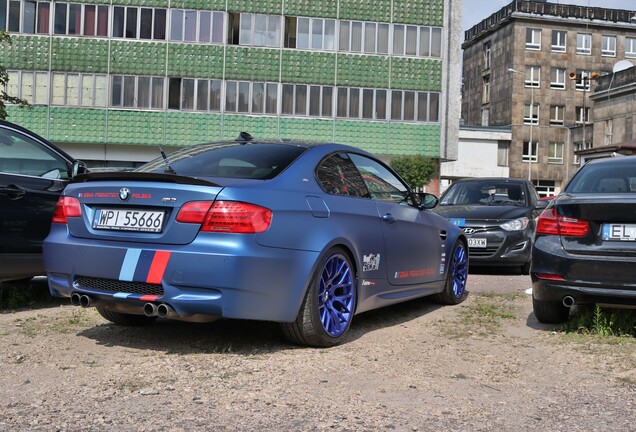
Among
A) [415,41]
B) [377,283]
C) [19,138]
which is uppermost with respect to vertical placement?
[415,41]

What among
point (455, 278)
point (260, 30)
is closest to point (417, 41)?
point (260, 30)

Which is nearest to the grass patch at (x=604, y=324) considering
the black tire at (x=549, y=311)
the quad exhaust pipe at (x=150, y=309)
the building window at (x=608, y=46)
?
the black tire at (x=549, y=311)

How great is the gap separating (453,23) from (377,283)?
37512 millimetres

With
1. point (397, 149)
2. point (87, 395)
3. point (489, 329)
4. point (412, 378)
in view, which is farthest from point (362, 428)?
point (397, 149)

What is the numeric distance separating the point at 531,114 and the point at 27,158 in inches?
2415

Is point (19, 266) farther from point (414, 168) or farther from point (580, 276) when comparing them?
point (414, 168)

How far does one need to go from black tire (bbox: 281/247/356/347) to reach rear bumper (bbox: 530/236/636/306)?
5.09ft

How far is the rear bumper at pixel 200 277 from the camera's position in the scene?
4.61 m

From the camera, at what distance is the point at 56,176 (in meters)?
7.27

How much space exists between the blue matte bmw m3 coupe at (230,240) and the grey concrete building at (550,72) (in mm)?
59326

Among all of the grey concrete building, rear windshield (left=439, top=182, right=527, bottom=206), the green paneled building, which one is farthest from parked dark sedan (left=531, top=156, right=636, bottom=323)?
the grey concrete building

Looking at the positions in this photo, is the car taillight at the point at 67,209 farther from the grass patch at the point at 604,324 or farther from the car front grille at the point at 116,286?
the grass patch at the point at 604,324

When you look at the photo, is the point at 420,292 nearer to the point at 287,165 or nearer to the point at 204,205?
the point at 287,165

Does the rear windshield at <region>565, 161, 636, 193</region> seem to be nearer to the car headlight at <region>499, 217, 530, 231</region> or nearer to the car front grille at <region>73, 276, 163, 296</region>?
the car front grille at <region>73, 276, 163, 296</region>
